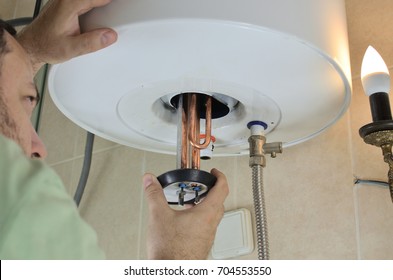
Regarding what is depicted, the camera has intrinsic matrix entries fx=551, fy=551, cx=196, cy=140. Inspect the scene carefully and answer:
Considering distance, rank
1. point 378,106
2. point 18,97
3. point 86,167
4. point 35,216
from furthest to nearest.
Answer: point 86,167, point 378,106, point 18,97, point 35,216

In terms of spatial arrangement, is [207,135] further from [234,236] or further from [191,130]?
[234,236]

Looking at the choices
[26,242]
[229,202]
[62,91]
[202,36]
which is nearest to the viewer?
[26,242]

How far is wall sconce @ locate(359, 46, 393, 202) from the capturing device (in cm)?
71

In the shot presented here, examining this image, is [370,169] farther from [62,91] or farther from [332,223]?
[62,91]

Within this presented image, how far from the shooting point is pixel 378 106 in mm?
720

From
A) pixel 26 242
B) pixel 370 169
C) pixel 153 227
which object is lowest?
pixel 26 242

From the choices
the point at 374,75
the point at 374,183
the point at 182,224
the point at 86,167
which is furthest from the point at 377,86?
the point at 86,167

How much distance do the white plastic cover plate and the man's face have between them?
0.39 metres

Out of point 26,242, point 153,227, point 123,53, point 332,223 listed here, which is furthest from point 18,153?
point 332,223

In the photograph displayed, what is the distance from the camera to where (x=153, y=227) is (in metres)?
0.74

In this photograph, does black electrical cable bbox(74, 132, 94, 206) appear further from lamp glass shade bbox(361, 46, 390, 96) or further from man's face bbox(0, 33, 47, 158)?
lamp glass shade bbox(361, 46, 390, 96)

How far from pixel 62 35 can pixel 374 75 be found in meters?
0.40

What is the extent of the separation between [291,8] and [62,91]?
1.02 feet

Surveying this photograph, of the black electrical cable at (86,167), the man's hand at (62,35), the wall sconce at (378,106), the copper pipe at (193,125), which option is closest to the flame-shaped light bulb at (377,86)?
the wall sconce at (378,106)
